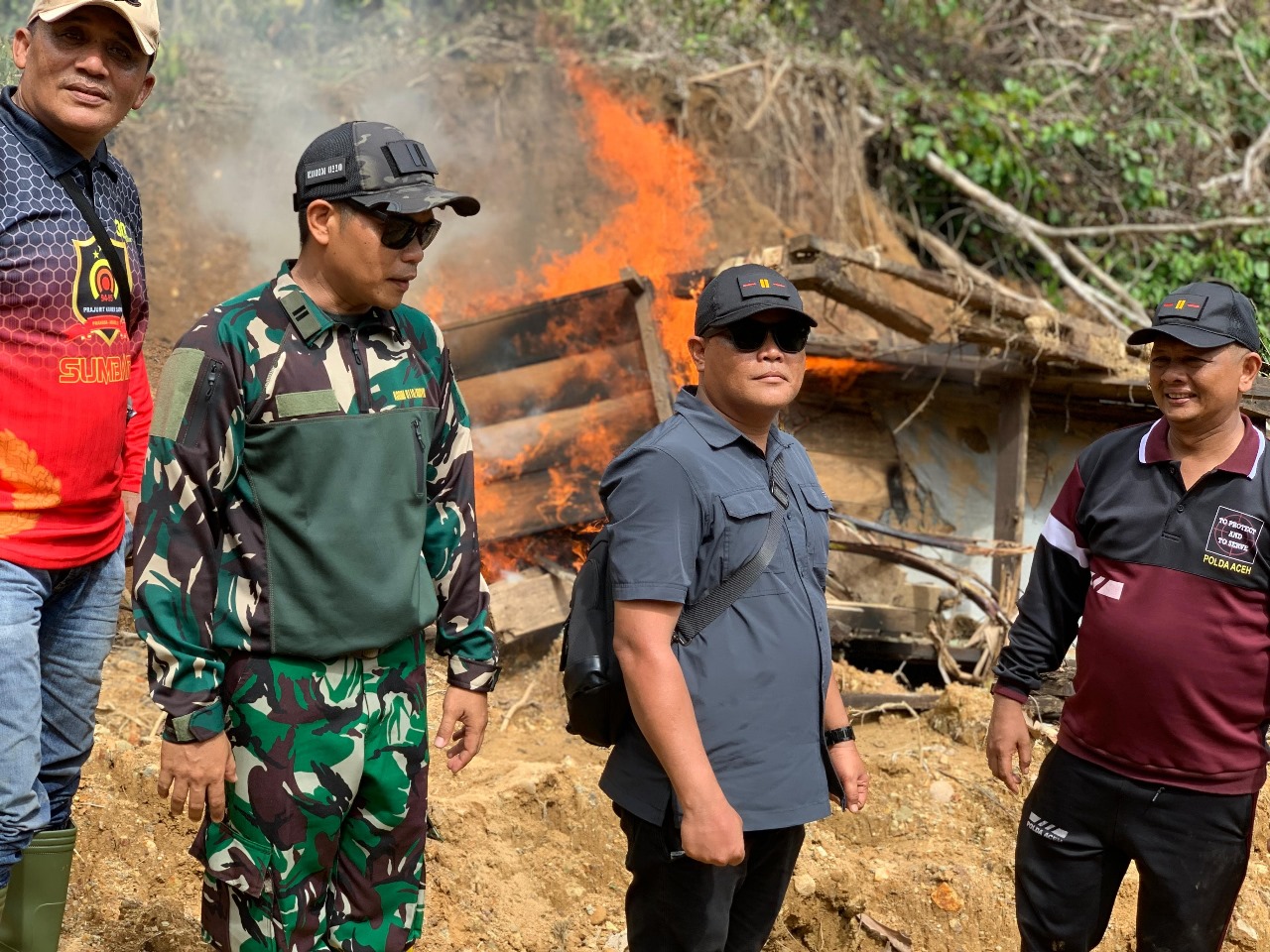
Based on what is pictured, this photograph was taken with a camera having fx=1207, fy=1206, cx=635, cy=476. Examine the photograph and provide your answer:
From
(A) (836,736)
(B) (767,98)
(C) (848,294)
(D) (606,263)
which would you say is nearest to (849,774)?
(A) (836,736)

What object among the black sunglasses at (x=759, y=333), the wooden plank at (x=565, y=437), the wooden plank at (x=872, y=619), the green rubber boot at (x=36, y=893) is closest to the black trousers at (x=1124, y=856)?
the black sunglasses at (x=759, y=333)

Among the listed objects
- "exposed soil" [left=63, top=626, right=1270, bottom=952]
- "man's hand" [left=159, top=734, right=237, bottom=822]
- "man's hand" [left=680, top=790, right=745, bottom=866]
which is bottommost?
"exposed soil" [left=63, top=626, right=1270, bottom=952]

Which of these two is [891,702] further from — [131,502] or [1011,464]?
[131,502]

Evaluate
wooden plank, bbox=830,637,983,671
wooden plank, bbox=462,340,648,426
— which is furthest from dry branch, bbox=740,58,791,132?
wooden plank, bbox=830,637,983,671

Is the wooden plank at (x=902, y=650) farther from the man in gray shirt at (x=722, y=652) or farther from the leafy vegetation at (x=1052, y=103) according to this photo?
the leafy vegetation at (x=1052, y=103)

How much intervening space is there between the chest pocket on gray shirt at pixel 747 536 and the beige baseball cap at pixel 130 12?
5.74ft

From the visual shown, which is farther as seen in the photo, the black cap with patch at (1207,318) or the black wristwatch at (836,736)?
the black cap with patch at (1207,318)

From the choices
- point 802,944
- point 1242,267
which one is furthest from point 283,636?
point 1242,267

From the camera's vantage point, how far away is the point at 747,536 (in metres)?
2.75

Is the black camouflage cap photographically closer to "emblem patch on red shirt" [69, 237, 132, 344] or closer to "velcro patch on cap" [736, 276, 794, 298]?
"emblem patch on red shirt" [69, 237, 132, 344]

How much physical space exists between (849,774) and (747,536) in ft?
2.22

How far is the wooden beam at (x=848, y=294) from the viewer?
6801 millimetres

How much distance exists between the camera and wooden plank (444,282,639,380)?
7.32 m

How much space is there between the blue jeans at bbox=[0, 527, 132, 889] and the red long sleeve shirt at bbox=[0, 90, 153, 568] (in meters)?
0.07
